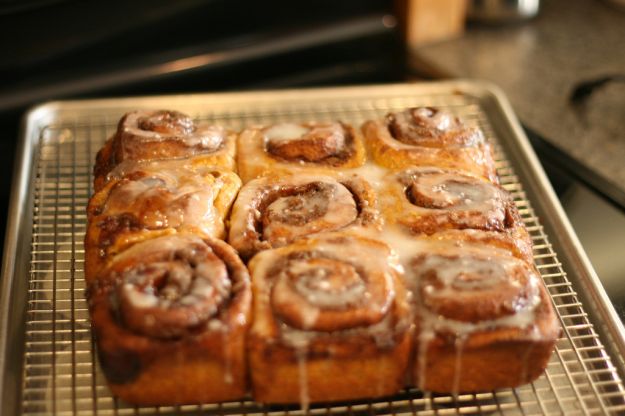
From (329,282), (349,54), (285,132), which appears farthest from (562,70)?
(329,282)

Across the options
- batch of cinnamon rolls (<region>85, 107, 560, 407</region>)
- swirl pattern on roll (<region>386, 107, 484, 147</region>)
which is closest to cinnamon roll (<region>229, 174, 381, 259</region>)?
batch of cinnamon rolls (<region>85, 107, 560, 407</region>)

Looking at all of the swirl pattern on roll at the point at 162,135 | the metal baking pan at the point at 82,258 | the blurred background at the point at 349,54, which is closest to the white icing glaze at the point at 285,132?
the swirl pattern on roll at the point at 162,135

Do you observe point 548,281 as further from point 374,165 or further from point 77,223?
point 77,223

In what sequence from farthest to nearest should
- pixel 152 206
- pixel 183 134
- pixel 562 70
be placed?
pixel 562 70, pixel 183 134, pixel 152 206

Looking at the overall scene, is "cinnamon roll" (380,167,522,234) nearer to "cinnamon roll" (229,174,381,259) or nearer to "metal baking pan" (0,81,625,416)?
"cinnamon roll" (229,174,381,259)

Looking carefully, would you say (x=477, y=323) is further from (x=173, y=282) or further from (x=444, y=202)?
(x=173, y=282)

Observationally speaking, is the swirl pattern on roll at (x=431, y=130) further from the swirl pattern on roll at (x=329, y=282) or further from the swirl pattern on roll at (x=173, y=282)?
the swirl pattern on roll at (x=173, y=282)
